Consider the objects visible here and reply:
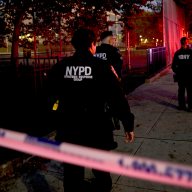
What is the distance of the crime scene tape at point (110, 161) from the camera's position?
46.4 inches

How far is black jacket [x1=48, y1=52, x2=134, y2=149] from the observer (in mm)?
2783

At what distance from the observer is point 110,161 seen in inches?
49.3

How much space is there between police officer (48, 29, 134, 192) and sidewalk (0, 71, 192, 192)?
3.14ft

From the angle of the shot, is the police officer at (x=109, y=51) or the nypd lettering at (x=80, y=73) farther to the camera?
the police officer at (x=109, y=51)

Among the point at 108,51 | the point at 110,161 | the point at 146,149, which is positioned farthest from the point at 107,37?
the point at 110,161

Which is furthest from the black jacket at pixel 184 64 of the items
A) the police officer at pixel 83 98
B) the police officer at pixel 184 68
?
the police officer at pixel 83 98

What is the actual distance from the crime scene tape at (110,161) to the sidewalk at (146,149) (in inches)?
93.6

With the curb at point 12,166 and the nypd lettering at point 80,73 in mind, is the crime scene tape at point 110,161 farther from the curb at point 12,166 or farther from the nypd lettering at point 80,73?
the curb at point 12,166

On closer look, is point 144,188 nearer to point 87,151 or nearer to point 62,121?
point 62,121

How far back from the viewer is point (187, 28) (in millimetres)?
34031

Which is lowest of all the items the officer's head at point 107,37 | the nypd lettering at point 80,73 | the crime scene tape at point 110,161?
the crime scene tape at point 110,161

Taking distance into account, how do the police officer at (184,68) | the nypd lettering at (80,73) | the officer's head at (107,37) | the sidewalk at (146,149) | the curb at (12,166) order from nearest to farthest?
1. the nypd lettering at (80,73)
2. the sidewalk at (146,149)
3. the curb at (12,166)
4. the officer's head at (107,37)
5. the police officer at (184,68)

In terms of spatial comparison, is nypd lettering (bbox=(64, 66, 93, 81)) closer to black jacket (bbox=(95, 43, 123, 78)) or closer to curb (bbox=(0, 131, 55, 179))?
curb (bbox=(0, 131, 55, 179))

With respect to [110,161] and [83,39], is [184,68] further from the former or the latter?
[110,161]
